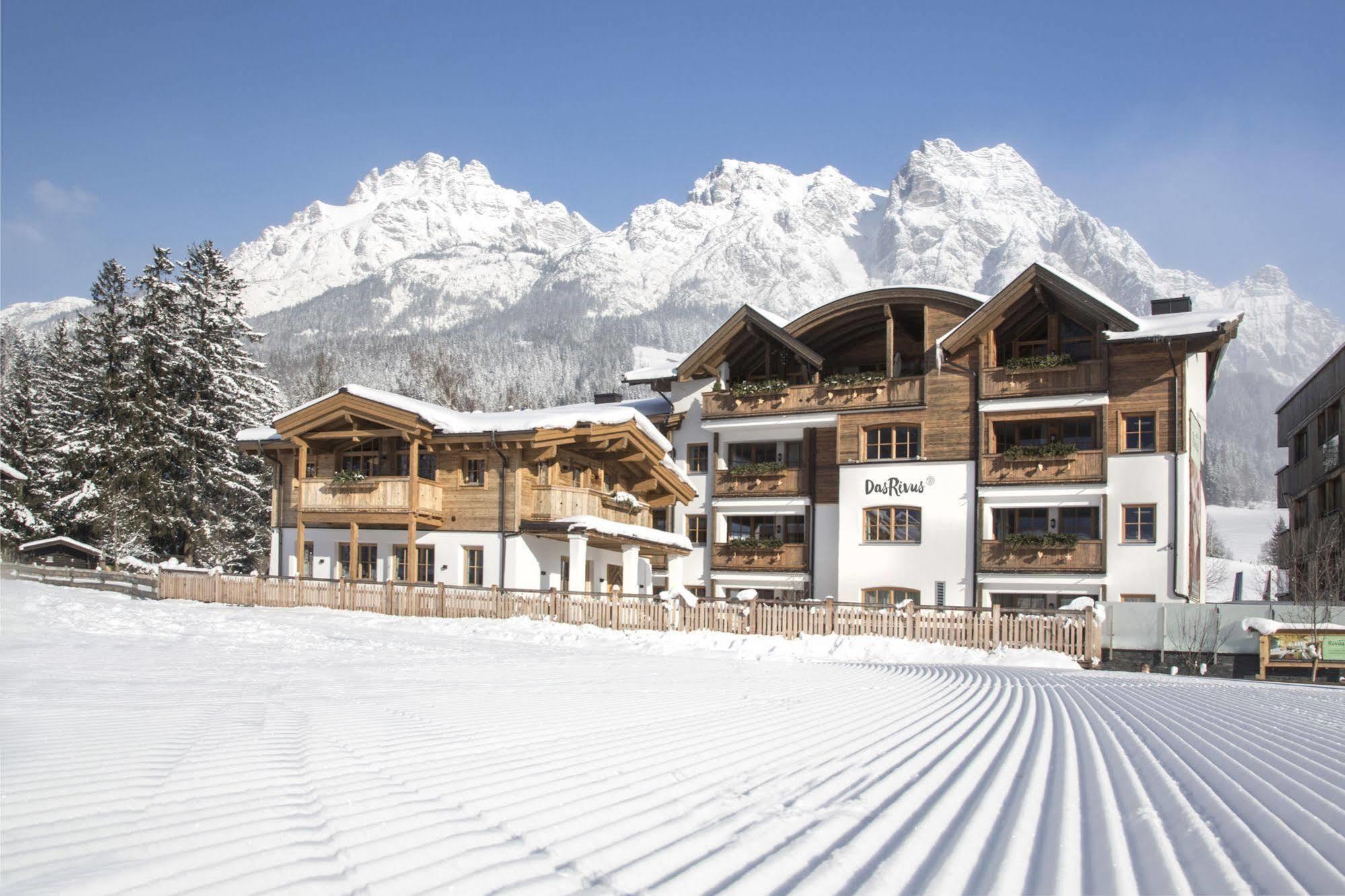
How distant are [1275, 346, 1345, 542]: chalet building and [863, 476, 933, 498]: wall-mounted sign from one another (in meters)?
16.2

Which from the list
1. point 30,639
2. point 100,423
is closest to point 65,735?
point 30,639

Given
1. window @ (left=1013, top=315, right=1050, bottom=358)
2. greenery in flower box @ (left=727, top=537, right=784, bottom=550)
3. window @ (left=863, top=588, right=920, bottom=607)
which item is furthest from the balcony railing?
window @ (left=1013, top=315, right=1050, bottom=358)

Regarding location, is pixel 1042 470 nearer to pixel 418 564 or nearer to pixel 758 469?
pixel 758 469

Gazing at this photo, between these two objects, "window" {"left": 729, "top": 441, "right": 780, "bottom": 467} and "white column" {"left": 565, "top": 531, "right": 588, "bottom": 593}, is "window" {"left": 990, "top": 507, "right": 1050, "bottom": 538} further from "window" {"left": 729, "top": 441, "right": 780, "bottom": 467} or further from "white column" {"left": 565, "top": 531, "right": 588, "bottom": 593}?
"white column" {"left": 565, "top": 531, "right": 588, "bottom": 593}

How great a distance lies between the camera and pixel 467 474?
3469cm

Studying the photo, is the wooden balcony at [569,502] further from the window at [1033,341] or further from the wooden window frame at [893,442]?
the window at [1033,341]

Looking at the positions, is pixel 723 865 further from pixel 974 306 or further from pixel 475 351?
pixel 475 351

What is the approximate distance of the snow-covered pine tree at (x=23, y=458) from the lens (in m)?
45.8

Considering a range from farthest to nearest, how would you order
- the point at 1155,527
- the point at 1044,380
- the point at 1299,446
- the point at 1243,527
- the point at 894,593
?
the point at 1243,527 < the point at 1299,446 < the point at 894,593 < the point at 1044,380 < the point at 1155,527

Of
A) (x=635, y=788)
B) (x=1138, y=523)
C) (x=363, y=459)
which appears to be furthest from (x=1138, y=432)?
(x=635, y=788)

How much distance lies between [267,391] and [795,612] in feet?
121

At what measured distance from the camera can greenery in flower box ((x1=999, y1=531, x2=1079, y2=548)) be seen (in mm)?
33000

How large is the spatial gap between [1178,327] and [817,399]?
12021 millimetres

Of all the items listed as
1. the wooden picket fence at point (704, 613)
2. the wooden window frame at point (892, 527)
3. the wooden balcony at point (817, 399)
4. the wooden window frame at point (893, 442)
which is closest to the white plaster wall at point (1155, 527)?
the wooden window frame at point (892, 527)
